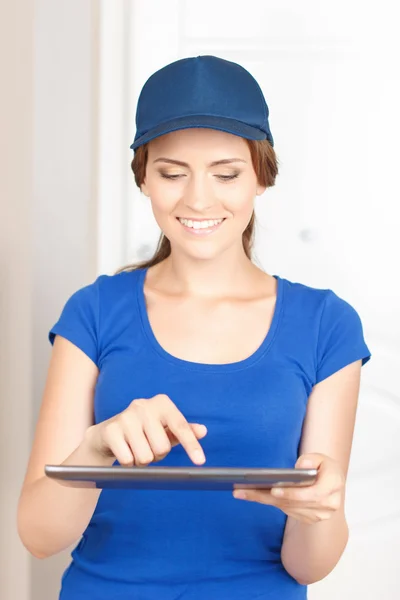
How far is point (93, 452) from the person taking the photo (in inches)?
47.2

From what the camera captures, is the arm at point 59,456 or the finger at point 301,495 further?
the arm at point 59,456

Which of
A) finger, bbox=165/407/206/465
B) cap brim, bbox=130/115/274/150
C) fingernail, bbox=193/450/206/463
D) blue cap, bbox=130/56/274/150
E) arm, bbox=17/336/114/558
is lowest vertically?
arm, bbox=17/336/114/558

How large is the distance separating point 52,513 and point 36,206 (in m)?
1.02

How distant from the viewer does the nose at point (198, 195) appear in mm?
1429

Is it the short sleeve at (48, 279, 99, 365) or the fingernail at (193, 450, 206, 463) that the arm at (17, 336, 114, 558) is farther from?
the fingernail at (193, 450, 206, 463)

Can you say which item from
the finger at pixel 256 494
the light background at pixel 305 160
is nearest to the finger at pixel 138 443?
the finger at pixel 256 494

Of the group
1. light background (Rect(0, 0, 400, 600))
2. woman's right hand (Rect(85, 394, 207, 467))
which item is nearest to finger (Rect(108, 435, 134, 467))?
woman's right hand (Rect(85, 394, 207, 467))

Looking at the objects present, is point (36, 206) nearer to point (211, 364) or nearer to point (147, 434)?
point (211, 364)

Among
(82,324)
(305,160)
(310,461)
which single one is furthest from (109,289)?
(305,160)

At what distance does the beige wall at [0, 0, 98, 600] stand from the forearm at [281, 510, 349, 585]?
3.05 feet

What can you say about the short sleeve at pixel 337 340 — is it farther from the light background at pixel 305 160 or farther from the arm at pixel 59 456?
the light background at pixel 305 160

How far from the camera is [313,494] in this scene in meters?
1.15

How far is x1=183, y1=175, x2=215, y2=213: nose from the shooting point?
4.69 feet

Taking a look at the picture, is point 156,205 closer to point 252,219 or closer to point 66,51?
point 252,219
